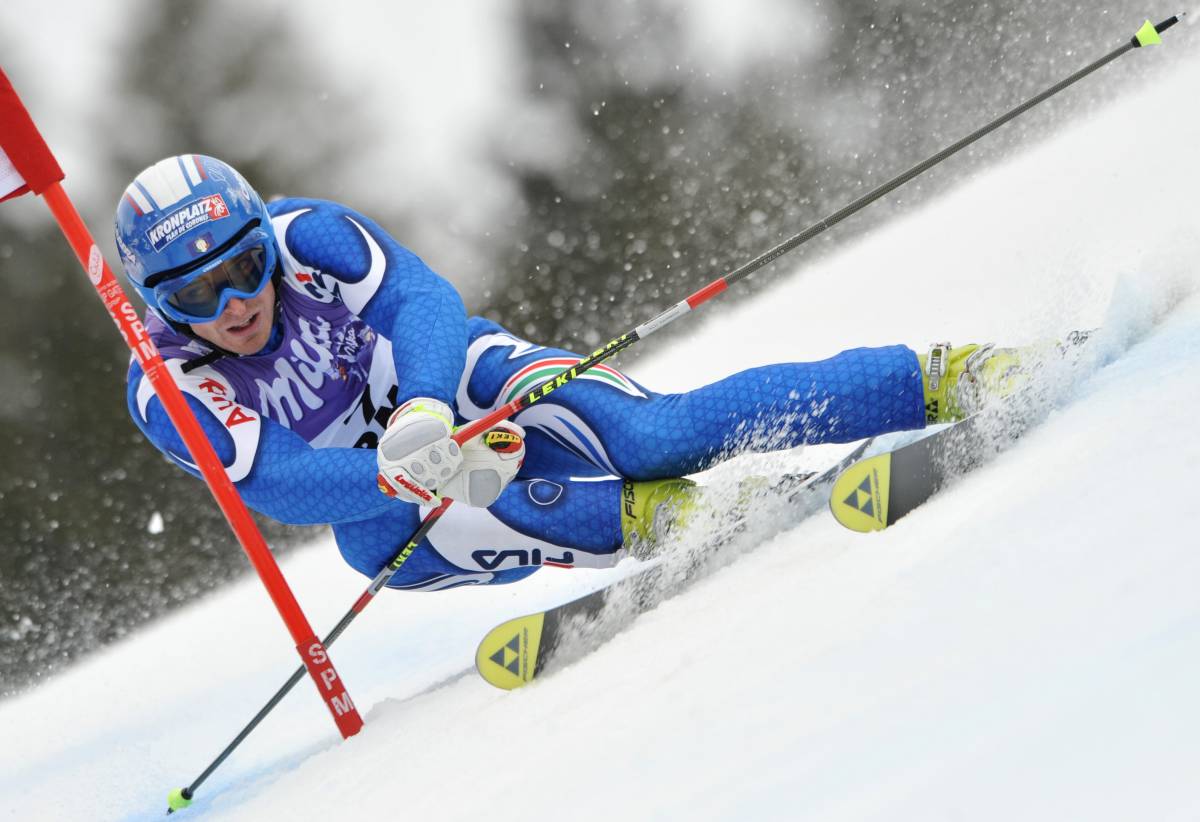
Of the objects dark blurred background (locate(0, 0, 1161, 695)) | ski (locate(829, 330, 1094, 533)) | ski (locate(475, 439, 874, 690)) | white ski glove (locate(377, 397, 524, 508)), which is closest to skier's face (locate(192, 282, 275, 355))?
white ski glove (locate(377, 397, 524, 508))

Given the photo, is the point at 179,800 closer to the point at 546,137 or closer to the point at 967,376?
the point at 967,376

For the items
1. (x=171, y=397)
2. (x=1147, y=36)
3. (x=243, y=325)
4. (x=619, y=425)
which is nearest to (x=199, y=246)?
(x=243, y=325)

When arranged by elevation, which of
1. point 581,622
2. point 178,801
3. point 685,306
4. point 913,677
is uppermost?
point 685,306

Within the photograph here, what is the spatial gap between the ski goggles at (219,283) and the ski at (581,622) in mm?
862

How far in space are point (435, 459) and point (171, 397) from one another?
664 millimetres

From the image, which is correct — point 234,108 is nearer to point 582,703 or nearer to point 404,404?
point 404,404

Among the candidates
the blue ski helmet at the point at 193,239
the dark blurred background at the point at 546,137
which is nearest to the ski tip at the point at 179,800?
the blue ski helmet at the point at 193,239

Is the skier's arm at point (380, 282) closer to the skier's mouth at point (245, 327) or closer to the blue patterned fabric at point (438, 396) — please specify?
the blue patterned fabric at point (438, 396)

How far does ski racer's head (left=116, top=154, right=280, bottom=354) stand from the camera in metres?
2.22

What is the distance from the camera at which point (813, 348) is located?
4.85 m

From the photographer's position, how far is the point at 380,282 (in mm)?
2332

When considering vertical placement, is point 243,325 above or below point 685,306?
above

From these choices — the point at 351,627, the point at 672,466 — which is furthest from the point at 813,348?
the point at 672,466

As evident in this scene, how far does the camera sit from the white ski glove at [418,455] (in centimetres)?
202
